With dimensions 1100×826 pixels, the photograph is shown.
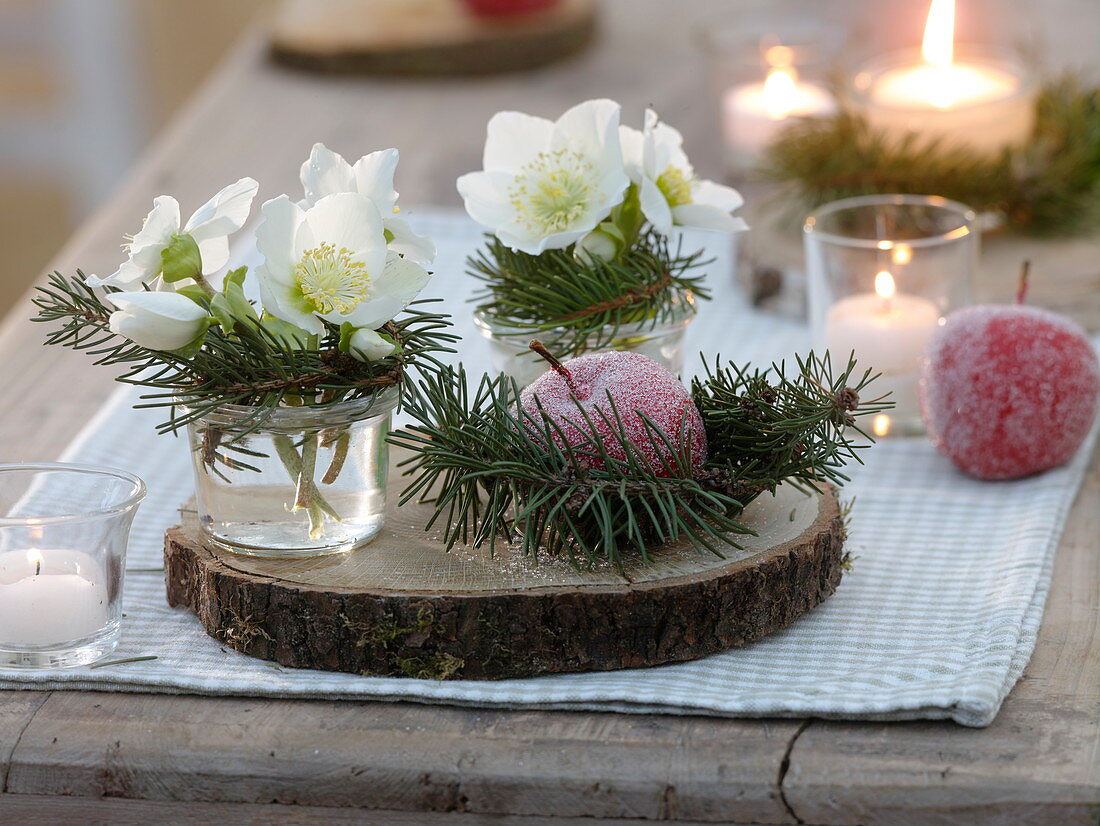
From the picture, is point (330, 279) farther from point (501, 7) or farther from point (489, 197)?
point (501, 7)

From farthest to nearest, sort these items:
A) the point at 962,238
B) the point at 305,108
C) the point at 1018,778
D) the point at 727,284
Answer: the point at 305,108 → the point at 727,284 → the point at 962,238 → the point at 1018,778

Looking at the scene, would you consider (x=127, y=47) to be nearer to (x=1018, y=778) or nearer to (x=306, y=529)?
(x=306, y=529)

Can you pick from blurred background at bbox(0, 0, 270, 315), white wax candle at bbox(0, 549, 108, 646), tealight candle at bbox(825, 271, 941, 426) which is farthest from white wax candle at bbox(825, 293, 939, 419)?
blurred background at bbox(0, 0, 270, 315)

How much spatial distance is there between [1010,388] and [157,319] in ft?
1.51

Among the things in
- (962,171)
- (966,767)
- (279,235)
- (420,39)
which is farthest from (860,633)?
(420,39)

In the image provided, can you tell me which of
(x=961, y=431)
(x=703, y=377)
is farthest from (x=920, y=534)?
(x=703, y=377)

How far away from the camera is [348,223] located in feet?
1.90

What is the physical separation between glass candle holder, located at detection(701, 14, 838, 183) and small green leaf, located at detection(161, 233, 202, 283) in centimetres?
77

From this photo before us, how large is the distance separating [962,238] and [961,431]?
0.13 meters

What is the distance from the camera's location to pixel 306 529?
0.62 meters

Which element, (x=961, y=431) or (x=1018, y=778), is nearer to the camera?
(x=1018, y=778)

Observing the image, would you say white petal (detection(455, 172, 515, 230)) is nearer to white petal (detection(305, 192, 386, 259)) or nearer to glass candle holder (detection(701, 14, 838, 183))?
white petal (detection(305, 192, 386, 259))

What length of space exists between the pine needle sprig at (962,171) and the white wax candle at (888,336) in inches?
8.5

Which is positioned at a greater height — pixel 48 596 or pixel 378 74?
pixel 378 74
